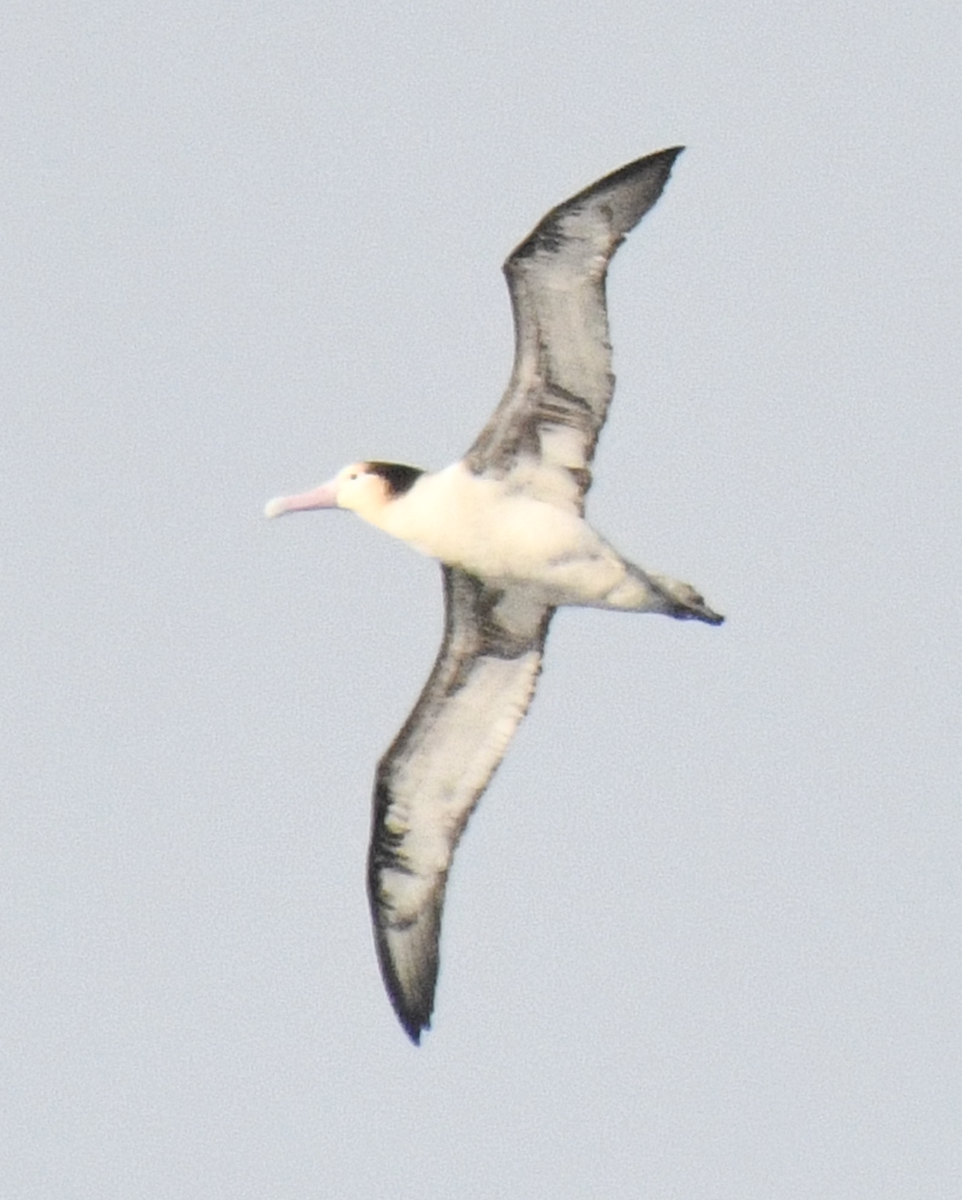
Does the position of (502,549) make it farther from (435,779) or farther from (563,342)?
(435,779)

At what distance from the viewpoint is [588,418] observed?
18969 mm

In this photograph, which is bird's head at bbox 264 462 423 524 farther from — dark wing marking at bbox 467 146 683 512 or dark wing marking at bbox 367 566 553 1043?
dark wing marking at bbox 367 566 553 1043

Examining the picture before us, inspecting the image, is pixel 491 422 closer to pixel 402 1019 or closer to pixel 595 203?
pixel 595 203

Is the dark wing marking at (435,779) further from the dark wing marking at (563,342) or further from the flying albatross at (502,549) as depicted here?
the dark wing marking at (563,342)

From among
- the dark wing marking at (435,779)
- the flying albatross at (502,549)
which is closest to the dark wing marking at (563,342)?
the flying albatross at (502,549)

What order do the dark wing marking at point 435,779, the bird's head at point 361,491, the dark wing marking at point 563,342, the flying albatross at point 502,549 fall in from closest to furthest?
the dark wing marking at point 563,342 < the flying albatross at point 502,549 < the bird's head at point 361,491 < the dark wing marking at point 435,779

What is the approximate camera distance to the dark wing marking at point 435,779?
20125mm

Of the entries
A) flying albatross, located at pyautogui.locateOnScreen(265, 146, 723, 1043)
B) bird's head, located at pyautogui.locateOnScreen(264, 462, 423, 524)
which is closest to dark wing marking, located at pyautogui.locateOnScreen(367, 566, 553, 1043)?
flying albatross, located at pyautogui.locateOnScreen(265, 146, 723, 1043)

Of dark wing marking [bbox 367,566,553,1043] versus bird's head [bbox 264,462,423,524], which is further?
dark wing marking [bbox 367,566,553,1043]

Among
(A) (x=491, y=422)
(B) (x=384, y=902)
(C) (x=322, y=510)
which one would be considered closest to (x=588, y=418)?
(A) (x=491, y=422)

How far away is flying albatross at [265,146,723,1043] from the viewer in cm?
1823

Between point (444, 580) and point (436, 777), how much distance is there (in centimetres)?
131

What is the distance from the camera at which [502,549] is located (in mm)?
19109

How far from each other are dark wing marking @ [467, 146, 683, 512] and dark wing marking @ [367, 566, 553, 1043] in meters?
1.38
